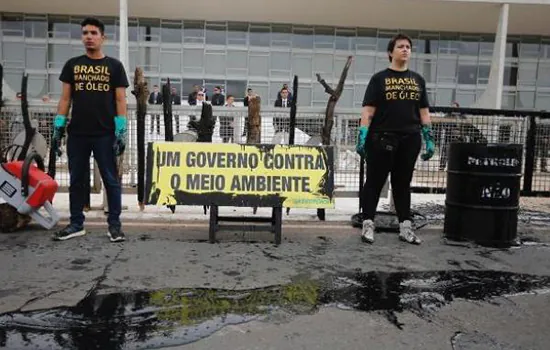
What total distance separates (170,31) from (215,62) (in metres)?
2.79

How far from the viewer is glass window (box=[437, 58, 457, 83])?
25750 millimetres

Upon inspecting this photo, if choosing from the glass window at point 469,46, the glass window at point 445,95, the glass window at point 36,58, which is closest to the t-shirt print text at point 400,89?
the glass window at point 445,95

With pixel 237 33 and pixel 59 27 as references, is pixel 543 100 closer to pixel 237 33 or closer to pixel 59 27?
pixel 237 33

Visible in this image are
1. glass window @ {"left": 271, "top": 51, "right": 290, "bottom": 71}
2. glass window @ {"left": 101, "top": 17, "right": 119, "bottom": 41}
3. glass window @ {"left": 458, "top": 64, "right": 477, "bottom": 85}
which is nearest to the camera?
glass window @ {"left": 101, "top": 17, "right": 119, "bottom": 41}

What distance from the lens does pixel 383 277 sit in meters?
4.14

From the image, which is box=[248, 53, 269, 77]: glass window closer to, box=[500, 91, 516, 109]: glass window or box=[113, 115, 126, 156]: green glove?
box=[500, 91, 516, 109]: glass window

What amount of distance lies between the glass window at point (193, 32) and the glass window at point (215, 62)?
0.88m

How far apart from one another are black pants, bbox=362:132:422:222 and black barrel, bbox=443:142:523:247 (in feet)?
1.84

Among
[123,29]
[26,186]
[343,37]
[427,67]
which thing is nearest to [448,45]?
[427,67]

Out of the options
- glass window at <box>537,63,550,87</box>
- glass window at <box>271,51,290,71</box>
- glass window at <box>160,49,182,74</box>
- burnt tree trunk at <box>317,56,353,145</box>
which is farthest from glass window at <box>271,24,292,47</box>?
burnt tree trunk at <box>317,56,353,145</box>

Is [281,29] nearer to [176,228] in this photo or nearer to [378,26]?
[378,26]

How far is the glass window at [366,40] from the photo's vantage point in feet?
83.5

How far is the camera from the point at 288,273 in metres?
4.16

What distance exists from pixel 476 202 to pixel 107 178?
12.9 ft
